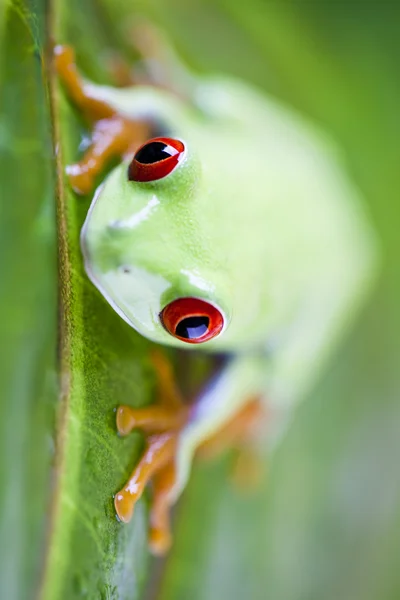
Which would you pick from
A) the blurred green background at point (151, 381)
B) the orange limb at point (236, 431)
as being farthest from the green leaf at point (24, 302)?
the orange limb at point (236, 431)

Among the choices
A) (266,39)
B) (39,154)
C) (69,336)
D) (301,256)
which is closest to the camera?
(69,336)

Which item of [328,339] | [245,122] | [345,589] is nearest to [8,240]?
[245,122]

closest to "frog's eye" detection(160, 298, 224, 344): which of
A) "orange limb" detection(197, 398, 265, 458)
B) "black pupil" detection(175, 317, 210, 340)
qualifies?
"black pupil" detection(175, 317, 210, 340)

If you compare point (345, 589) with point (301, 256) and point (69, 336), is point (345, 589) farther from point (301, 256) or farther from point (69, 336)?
point (69, 336)

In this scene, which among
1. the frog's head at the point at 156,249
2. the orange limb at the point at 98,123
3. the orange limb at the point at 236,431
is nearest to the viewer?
the frog's head at the point at 156,249

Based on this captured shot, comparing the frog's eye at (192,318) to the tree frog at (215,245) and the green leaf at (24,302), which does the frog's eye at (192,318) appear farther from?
the green leaf at (24,302)

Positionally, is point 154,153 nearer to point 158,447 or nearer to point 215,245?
point 215,245

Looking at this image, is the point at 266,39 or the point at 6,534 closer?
the point at 6,534

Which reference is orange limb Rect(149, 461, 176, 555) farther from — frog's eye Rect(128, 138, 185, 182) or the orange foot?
frog's eye Rect(128, 138, 185, 182)
